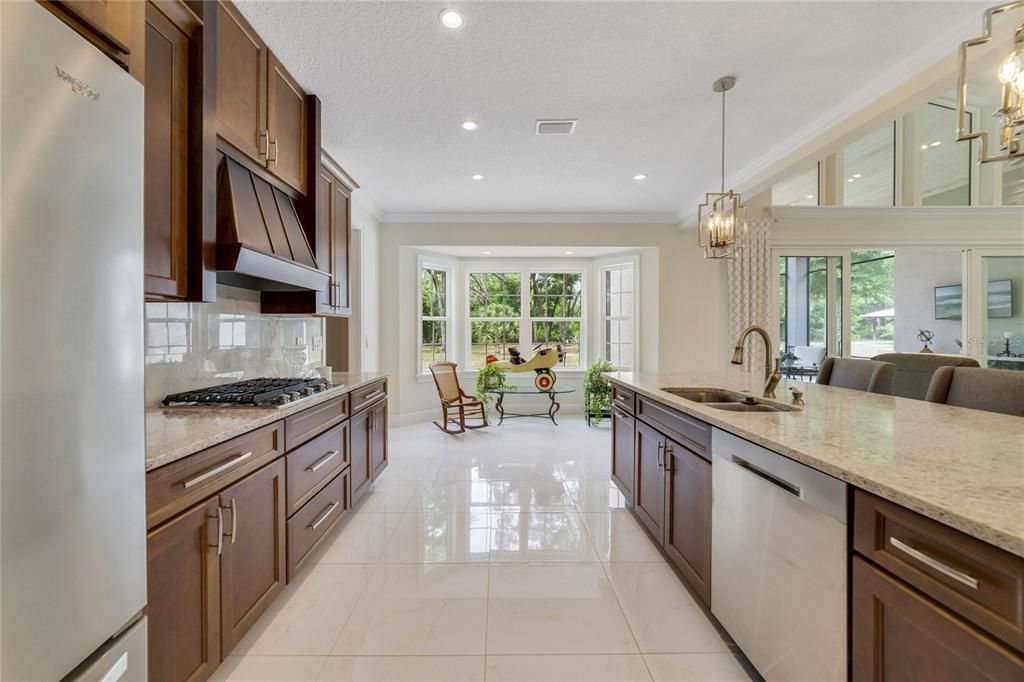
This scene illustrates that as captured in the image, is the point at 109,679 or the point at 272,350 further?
the point at 272,350

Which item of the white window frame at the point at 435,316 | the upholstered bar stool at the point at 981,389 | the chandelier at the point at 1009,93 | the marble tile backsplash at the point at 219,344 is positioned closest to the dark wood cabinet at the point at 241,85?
the marble tile backsplash at the point at 219,344

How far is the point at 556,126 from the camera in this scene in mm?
3000

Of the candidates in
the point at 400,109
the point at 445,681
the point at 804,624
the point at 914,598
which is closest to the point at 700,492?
the point at 804,624

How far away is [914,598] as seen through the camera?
85 cm

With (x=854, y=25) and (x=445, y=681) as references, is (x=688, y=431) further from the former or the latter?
(x=854, y=25)

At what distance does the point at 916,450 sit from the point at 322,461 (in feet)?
7.95

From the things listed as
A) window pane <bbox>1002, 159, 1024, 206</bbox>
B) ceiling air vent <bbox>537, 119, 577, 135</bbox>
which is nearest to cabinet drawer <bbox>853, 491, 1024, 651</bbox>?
ceiling air vent <bbox>537, 119, 577, 135</bbox>

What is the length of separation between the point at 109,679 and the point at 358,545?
5.42 ft

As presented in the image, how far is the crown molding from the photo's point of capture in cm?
533

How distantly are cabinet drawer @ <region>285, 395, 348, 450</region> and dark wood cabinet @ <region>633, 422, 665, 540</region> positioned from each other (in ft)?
5.91

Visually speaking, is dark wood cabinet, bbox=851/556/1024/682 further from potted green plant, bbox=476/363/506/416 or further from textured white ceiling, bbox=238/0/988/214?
potted green plant, bbox=476/363/506/416

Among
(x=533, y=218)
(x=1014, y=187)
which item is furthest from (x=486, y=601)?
(x=1014, y=187)

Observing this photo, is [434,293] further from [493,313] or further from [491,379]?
[491,379]

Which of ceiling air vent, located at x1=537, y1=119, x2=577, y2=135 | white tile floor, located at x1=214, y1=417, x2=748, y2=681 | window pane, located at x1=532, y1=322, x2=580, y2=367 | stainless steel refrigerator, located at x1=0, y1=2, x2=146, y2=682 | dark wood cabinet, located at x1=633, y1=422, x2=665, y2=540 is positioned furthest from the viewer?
window pane, located at x1=532, y1=322, x2=580, y2=367
